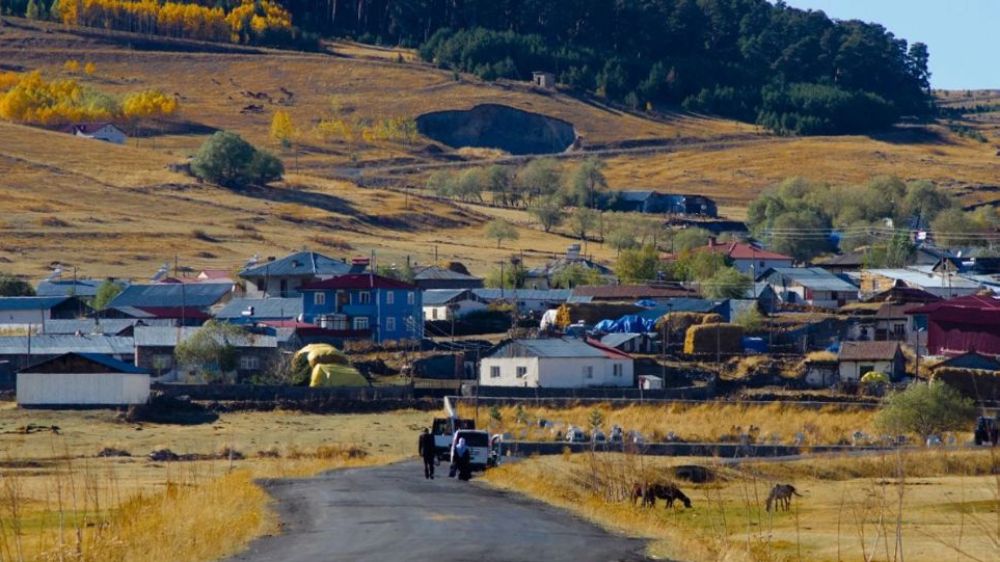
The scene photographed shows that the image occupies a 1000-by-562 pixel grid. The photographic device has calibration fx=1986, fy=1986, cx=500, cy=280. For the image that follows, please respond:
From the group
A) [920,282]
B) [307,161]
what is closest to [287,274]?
[920,282]

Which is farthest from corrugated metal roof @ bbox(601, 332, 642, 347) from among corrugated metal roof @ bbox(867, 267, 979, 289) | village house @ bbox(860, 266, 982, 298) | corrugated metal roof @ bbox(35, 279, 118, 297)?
corrugated metal roof @ bbox(35, 279, 118, 297)

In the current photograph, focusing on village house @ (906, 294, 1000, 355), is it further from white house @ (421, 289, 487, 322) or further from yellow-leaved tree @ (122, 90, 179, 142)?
yellow-leaved tree @ (122, 90, 179, 142)

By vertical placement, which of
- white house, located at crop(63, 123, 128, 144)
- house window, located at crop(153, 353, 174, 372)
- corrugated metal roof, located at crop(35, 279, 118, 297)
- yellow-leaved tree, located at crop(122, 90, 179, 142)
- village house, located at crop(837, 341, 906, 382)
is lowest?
house window, located at crop(153, 353, 174, 372)

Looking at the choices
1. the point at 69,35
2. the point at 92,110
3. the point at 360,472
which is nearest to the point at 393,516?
the point at 360,472

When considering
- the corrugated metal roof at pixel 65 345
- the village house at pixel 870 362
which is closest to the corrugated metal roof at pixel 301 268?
the corrugated metal roof at pixel 65 345

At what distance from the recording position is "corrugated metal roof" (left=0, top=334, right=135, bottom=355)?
208 feet

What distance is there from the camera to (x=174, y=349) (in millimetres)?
64188

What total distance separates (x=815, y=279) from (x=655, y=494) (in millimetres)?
57989

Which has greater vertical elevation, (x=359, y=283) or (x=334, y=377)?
(x=359, y=283)

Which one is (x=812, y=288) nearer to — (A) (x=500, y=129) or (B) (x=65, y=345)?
(B) (x=65, y=345)

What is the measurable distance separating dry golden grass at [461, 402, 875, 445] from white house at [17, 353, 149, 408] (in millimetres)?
9607

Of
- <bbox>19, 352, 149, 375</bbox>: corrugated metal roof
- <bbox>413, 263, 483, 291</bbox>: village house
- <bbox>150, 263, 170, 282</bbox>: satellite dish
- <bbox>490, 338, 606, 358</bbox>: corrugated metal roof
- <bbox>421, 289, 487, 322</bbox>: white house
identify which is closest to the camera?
<bbox>19, 352, 149, 375</bbox>: corrugated metal roof

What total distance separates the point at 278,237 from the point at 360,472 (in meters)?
72.8

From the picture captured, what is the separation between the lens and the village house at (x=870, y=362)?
62125 mm
